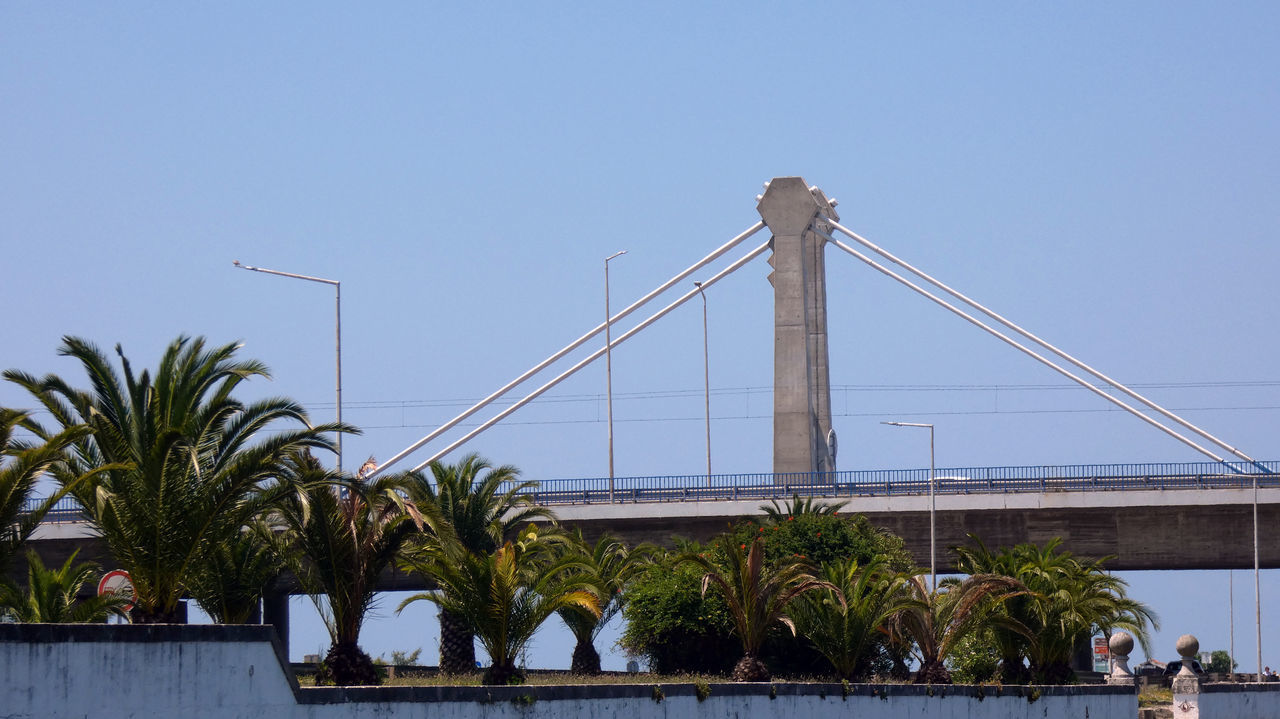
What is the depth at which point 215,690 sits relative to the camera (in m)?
19.6

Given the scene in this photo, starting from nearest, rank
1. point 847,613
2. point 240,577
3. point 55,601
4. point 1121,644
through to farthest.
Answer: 1. point 240,577
2. point 55,601
3. point 847,613
4. point 1121,644

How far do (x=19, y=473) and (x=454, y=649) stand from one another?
17729 mm

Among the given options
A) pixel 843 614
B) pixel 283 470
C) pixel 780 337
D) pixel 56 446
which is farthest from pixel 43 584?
pixel 780 337

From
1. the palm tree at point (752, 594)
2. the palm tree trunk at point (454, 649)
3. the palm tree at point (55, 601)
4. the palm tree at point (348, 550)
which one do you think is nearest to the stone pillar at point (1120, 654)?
the palm tree at point (752, 594)

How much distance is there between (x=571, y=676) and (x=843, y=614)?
21.6 feet

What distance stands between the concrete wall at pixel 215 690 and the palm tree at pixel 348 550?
2.73m

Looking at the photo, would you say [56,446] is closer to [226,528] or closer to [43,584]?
[226,528]

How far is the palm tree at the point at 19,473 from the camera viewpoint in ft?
63.2

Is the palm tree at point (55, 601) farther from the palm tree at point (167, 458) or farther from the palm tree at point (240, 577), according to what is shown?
the palm tree at point (167, 458)

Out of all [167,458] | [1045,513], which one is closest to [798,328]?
[1045,513]

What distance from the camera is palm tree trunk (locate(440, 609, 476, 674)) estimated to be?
35.7 meters

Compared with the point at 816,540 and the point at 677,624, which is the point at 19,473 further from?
the point at 816,540

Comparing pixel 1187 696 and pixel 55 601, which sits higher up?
pixel 55 601

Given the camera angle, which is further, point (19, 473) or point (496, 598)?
point (496, 598)
